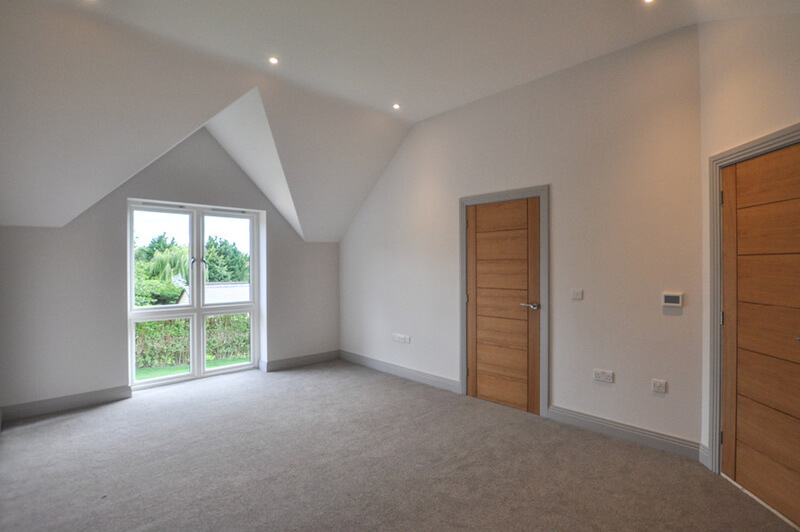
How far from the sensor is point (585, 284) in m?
3.49

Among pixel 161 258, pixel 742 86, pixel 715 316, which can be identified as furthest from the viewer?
pixel 161 258

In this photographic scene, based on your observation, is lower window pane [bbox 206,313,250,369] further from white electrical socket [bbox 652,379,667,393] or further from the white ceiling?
white electrical socket [bbox 652,379,667,393]

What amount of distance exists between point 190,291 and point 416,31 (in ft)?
12.7

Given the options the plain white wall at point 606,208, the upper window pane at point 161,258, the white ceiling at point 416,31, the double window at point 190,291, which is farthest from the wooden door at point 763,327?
the upper window pane at point 161,258

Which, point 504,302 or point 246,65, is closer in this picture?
point 246,65

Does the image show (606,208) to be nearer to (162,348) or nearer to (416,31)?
(416,31)

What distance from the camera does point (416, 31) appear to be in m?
2.95

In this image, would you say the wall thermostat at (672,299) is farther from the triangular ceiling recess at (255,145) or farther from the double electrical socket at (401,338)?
the triangular ceiling recess at (255,145)

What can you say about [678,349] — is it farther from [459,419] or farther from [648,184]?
[459,419]

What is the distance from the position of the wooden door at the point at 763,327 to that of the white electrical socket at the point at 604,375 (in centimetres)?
77

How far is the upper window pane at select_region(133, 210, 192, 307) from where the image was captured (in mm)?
4605

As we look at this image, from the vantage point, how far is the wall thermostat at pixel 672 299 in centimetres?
297

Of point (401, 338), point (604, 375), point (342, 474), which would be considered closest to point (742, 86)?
point (604, 375)

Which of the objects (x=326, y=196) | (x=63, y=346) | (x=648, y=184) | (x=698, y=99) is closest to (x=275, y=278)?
(x=326, y=196)
